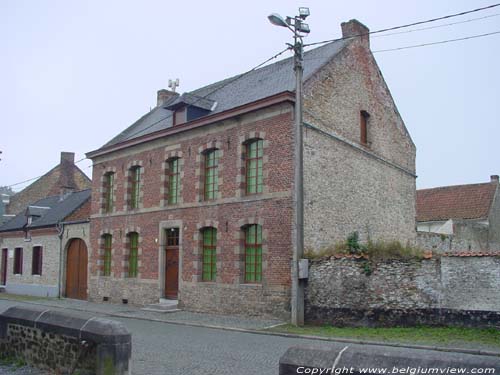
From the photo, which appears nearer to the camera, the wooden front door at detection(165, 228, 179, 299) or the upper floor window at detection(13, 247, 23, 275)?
the wooden front door at detection(165, 228, 179, 299)

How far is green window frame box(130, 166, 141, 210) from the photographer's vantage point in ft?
75.3

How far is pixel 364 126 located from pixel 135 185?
1027 cm

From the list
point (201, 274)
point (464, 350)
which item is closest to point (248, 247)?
point (201, 274)

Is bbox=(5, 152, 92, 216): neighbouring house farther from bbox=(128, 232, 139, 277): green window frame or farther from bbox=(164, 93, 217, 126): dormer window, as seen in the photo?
bbox=(164, 93, 217, 126): dormer window

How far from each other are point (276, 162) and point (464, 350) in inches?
325

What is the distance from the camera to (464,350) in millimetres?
10633

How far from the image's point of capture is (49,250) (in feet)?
90.9

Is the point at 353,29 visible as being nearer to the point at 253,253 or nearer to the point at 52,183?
the point at 253,253

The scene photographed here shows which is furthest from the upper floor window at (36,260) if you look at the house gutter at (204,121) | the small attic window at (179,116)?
the small attic window at (179,116)

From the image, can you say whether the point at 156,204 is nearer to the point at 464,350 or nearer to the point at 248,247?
the point at 248,247

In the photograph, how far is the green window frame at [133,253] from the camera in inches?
890

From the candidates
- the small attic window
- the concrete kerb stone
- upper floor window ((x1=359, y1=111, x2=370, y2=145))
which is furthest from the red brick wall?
the concrete kerb stone

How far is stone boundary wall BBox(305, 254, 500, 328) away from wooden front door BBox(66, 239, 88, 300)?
14.4 meters

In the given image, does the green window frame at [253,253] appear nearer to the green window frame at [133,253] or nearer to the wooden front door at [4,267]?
the green window frame at [133,253]
